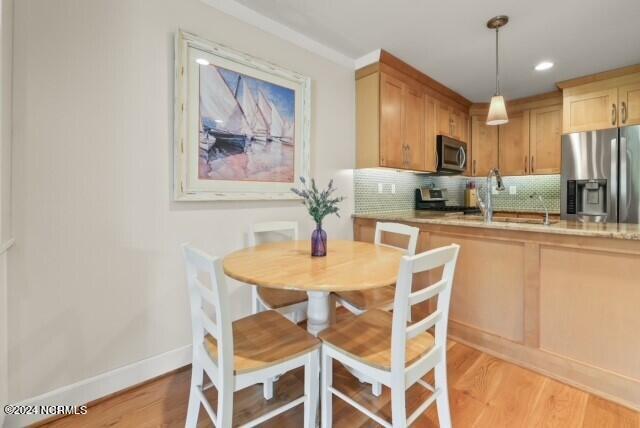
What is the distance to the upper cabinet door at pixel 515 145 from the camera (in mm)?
3812

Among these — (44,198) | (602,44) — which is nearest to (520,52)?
(602,44)

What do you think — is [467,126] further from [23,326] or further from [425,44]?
[23,326]

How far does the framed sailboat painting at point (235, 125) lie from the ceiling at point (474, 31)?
450 millimetres

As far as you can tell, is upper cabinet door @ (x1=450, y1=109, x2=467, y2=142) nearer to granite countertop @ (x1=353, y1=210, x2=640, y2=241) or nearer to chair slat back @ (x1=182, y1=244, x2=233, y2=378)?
granite countertop @ (x1=353, y1=210, x2=640, y2=241)

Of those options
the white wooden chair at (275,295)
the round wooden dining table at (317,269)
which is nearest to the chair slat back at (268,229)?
the white wooden chair at (275,295)

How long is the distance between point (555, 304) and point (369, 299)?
1.14 meters

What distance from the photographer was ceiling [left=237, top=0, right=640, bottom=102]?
2.00 metres

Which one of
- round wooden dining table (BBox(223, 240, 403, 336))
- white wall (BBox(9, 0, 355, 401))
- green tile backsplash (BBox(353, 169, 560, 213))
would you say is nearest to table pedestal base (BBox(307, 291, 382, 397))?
round wooden dining table (BBox(223, 240, 403, 336))

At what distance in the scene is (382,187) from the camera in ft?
10.8

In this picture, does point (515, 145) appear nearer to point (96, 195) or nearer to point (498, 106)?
point (498, 106)

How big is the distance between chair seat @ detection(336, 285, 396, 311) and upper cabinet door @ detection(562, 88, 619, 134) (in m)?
3.15

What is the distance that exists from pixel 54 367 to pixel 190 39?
75.8 inches

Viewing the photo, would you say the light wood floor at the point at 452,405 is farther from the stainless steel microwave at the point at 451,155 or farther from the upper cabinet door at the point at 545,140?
the upper cabinet door at the point at 545,140

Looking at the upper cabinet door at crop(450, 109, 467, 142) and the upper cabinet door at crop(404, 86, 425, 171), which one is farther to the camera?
the upper cabinet door at crop(450, 109, 467, 142)
